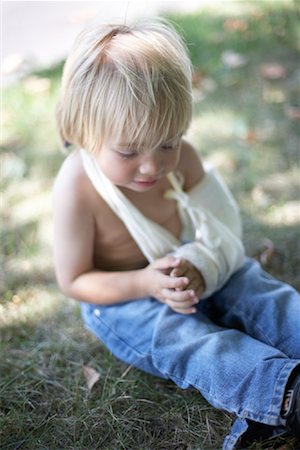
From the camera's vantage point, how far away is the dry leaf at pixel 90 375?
1363 millimetres

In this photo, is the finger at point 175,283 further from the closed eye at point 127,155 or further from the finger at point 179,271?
the closed eye at point 127,155

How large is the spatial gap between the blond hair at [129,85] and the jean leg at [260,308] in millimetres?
394

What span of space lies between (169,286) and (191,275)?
76 mm

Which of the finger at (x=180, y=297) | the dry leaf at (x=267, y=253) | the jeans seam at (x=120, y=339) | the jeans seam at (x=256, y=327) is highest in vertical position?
the finger at (x=180, y=297)

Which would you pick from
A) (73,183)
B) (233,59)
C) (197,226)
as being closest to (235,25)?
(233,59)

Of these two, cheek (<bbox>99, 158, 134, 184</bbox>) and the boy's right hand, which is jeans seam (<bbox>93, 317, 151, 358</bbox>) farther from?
cheek (<bbox>99, 158, 134, 184</bbox>)

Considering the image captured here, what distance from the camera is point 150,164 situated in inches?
48.3

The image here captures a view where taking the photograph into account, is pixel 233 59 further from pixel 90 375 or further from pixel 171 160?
pixel 90 375

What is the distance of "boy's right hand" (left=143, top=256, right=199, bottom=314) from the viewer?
1.26 m

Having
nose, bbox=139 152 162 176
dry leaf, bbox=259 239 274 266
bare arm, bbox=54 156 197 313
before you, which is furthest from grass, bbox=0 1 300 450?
nose, bbox=139 152 162 176

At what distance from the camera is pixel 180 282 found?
1.25 metres

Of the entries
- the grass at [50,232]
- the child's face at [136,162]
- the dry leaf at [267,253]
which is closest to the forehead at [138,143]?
the child's face at [136,162]

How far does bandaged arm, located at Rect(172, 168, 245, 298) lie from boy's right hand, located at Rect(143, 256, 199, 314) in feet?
0.18

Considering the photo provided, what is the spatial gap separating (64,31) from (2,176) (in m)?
1.08
